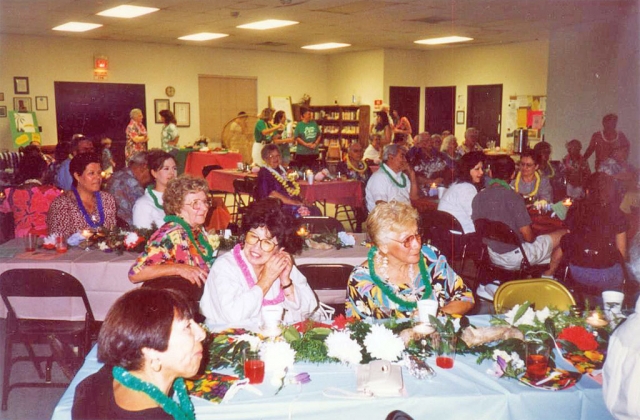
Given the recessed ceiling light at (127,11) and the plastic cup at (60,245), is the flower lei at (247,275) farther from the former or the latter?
the recessed ceiling light at (127,11)

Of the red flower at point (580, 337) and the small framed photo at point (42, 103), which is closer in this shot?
the red flower at point (580, 337)

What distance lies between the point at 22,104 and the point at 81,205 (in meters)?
8.72

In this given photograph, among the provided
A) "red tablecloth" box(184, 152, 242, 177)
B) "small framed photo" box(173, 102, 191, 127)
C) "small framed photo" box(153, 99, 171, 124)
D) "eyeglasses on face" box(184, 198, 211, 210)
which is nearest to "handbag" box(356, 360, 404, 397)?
"eyeglasses on face" box(184, 198, 211, 210)

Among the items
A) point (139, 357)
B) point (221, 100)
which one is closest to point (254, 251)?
point (139, 357)

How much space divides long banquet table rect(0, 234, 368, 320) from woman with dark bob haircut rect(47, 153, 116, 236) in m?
0.41

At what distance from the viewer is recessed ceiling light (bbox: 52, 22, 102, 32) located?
33.5 feet

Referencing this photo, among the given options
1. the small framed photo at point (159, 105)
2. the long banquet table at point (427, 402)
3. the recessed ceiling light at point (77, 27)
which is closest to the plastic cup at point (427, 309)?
the long banquet table at point (427, 402)

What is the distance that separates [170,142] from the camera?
1215 cm

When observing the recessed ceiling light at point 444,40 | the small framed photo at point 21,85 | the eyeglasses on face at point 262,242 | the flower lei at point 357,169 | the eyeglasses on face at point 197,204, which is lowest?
the flower lei at point 357,169

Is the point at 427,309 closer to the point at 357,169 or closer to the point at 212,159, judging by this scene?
the point at 357,169

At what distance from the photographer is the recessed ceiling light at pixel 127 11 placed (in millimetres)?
8506

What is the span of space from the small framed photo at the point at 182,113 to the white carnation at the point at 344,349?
12154 mm

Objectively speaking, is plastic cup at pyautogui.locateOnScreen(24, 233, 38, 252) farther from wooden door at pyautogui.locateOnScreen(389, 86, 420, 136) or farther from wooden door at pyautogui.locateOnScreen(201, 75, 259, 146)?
wooden door at pyautogui.locateOnScreen(389, 86, 420, 136)

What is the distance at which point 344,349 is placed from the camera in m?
2.28
